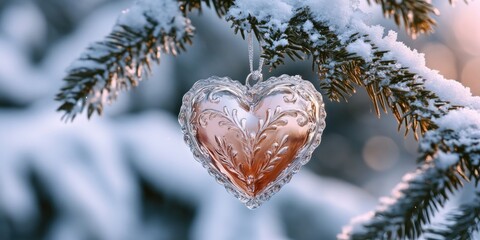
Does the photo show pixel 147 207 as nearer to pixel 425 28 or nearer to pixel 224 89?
pixel 224 89

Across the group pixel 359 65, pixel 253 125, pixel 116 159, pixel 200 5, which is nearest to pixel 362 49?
pixel 359 65

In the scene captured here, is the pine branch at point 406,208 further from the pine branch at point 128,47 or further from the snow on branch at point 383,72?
the pine branch at point 128,47

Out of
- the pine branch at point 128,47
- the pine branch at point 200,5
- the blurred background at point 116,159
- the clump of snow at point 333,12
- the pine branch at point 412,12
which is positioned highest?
the pine branch at point 412,12

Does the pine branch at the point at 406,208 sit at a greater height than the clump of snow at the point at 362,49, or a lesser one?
lesser

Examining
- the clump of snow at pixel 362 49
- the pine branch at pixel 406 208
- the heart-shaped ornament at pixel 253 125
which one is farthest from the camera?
the heart-shaped ornament at pixel 253 125

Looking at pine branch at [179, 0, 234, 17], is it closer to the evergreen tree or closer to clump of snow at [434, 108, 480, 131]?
the evergreen tree

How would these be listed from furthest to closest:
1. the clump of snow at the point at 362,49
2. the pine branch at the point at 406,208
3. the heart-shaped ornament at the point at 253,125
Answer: the heart-shaped ornament at the point at 253,125
the clump of snow at the point at 362,49
the pine branch at the point at 406,208

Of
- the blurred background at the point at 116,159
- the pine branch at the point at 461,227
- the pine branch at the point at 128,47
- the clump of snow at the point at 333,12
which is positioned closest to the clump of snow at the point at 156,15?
the pine branch at the point at 128,47

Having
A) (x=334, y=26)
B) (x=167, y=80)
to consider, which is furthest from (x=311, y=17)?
(x=167, y=80)
